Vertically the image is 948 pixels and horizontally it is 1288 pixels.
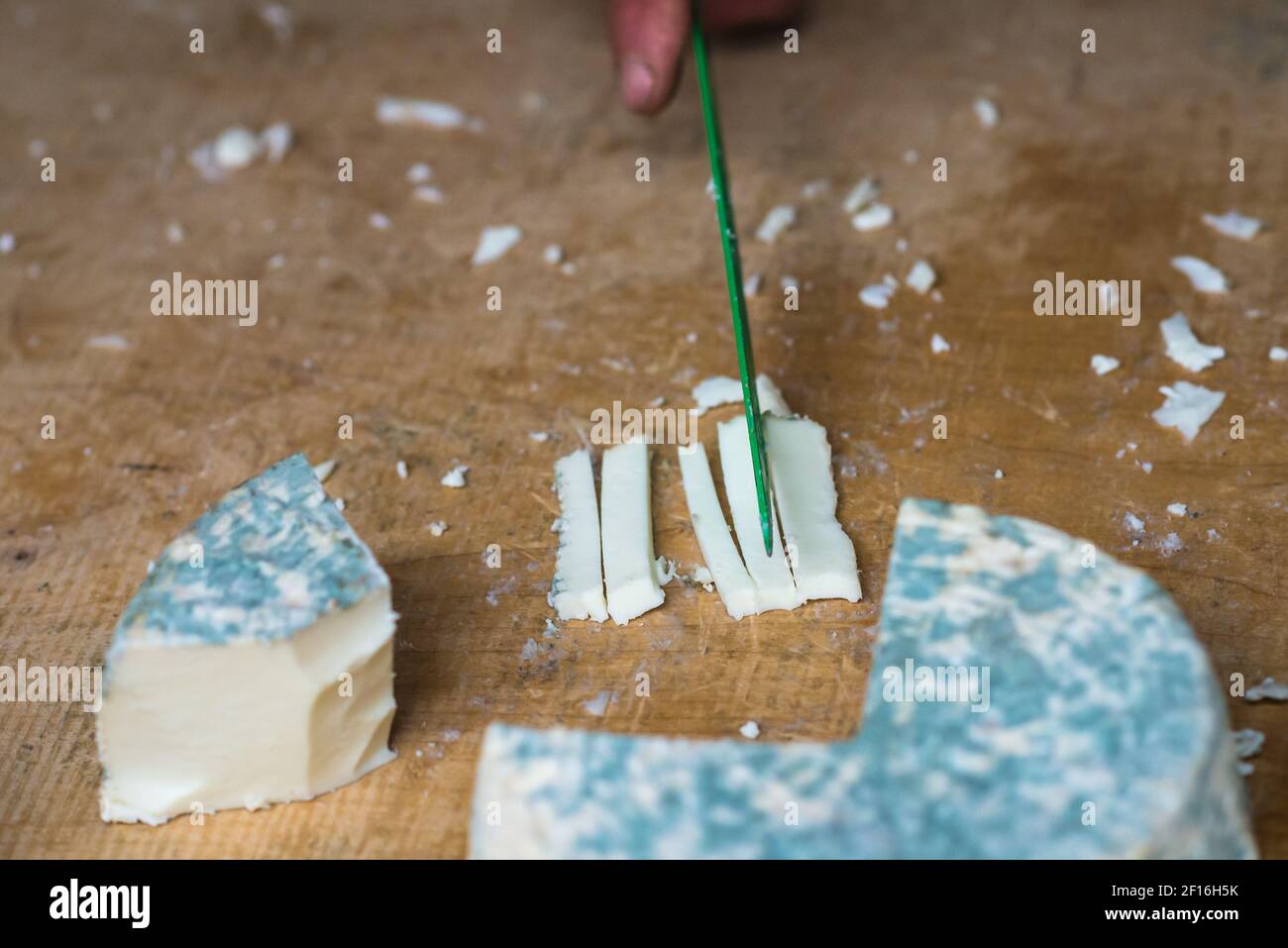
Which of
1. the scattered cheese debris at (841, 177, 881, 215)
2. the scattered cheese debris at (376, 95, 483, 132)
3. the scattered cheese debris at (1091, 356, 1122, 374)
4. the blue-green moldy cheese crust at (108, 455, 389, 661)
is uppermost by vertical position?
the scattered cheese debris at (376, 95, 483, 132)

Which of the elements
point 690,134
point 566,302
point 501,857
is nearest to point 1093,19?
point 690,134

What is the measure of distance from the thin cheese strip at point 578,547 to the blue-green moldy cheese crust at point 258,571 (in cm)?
31

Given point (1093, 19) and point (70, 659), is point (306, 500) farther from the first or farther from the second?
point (1093, 19)

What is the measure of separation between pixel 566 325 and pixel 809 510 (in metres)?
0.58

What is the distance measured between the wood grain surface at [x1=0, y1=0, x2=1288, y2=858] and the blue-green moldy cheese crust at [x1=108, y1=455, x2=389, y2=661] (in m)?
0.25

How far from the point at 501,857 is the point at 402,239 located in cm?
139

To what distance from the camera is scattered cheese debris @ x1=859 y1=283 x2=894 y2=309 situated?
234 centimetres

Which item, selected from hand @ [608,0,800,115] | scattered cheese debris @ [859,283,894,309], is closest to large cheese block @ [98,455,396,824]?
scattered cheese debris @ [859,283,894,309]

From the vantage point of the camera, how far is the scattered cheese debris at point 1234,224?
2410mm

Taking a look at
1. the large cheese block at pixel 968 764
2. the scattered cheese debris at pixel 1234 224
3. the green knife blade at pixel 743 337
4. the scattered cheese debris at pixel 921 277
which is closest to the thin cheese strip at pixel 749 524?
the green knife blade at pixel 743 337

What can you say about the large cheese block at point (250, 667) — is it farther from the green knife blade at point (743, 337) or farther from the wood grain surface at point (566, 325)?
the green knife blade at point (743, 337)

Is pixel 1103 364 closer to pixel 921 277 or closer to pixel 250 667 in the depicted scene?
pixel 921 277

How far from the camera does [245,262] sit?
250 cm

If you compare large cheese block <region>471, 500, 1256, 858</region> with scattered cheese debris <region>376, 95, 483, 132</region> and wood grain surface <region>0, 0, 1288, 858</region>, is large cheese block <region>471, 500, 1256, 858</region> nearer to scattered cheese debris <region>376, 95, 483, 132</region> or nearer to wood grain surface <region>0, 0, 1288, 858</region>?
wood grain surface <region>0, 0, 1288, 858</region>
